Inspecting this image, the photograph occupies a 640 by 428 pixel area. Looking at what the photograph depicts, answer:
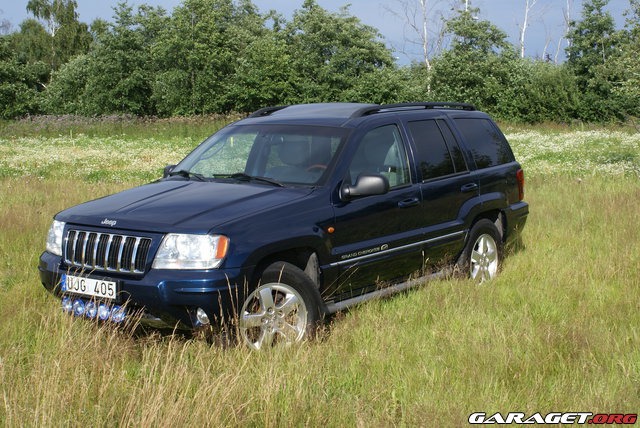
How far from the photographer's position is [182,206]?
5.16 m

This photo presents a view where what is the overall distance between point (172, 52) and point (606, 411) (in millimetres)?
52902

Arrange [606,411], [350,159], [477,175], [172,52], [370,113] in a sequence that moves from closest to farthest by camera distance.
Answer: [606,411] → [350,159] → [370,113] → [477,175] → [172,52]

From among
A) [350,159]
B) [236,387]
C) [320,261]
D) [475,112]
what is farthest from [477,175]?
[236,387]

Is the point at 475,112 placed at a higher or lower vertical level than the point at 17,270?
higher

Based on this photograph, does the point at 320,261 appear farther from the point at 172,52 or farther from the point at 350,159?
the point at 172,52

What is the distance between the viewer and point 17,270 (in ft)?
22.4

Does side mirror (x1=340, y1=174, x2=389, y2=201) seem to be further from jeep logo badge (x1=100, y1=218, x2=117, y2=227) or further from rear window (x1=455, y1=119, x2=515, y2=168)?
rear window (x1=455, y1=119, x2=515, y2=168)

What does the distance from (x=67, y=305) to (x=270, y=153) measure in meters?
2.10

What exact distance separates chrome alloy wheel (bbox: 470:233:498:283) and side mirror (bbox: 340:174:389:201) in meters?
1.88

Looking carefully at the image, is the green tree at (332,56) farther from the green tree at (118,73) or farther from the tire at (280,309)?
the tire at (280,309)

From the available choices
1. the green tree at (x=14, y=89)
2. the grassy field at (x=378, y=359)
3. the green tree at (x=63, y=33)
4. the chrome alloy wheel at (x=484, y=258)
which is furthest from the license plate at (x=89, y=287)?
the green tree at (x=63, y=33)

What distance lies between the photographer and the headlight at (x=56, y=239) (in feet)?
17.5

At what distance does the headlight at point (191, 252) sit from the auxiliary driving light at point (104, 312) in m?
0.45

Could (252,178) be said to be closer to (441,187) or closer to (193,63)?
(441,187)
